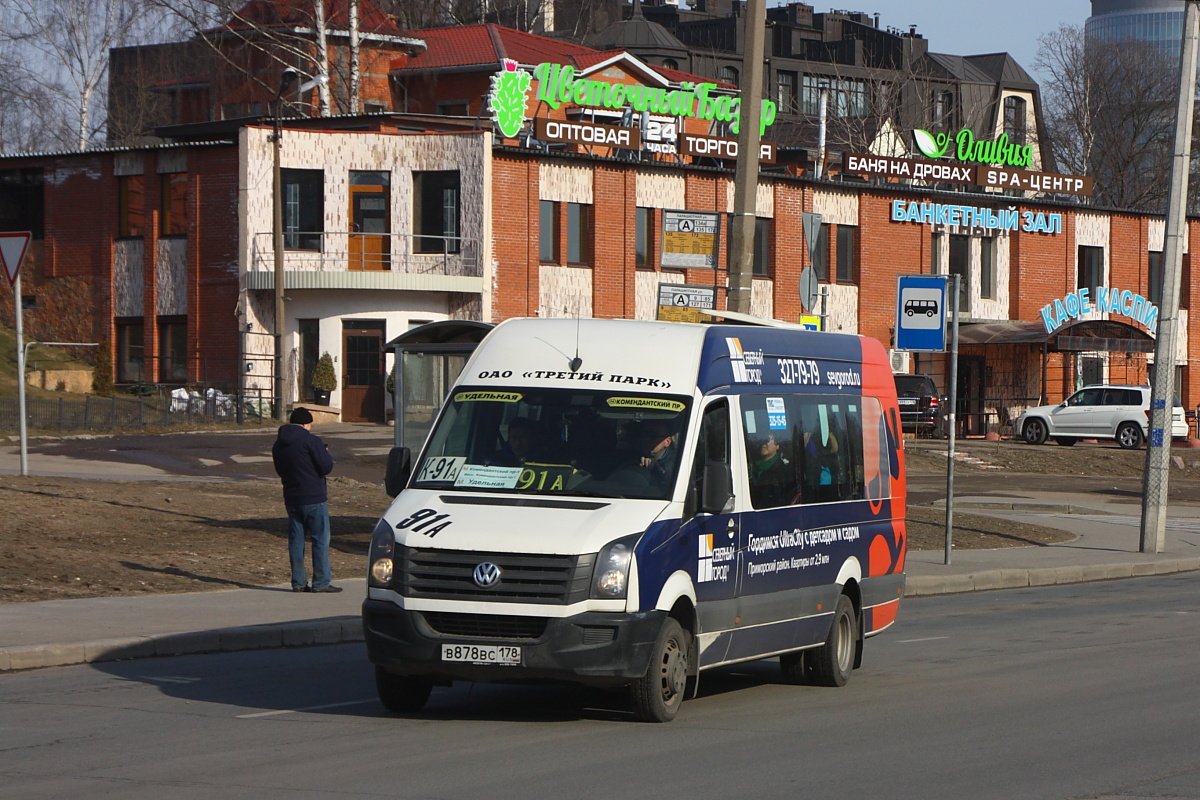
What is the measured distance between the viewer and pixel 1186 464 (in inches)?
1620

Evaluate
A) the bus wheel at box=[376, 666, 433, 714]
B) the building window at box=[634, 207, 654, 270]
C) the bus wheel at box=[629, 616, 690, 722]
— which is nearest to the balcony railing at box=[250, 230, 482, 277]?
the building window at box=[634, 207, 654, 270]

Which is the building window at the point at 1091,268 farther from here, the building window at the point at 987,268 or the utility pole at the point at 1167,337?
the utility pole at the point at 1167,337

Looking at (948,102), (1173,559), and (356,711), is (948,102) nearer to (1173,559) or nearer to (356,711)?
(1173,559)

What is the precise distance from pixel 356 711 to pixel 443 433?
1.83 metres

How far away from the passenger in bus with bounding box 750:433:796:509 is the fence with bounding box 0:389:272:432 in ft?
86.1

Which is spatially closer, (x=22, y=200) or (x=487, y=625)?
(x=487, y=625)

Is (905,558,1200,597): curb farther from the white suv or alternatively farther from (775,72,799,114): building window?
(775,72,799,114): building window

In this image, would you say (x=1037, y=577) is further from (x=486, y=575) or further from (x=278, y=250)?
(x=278, y=250)

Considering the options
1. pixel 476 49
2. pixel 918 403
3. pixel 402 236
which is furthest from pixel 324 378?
pixel 476 49

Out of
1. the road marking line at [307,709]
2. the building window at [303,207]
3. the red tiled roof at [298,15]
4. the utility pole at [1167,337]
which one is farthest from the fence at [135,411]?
the road marking line at [307,709]

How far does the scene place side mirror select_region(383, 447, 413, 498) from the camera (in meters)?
10.2

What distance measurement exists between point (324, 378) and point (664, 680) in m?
34.5

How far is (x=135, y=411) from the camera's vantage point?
3859 centimetres

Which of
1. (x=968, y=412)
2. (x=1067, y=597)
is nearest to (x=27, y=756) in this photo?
(x=1067, y=597)
